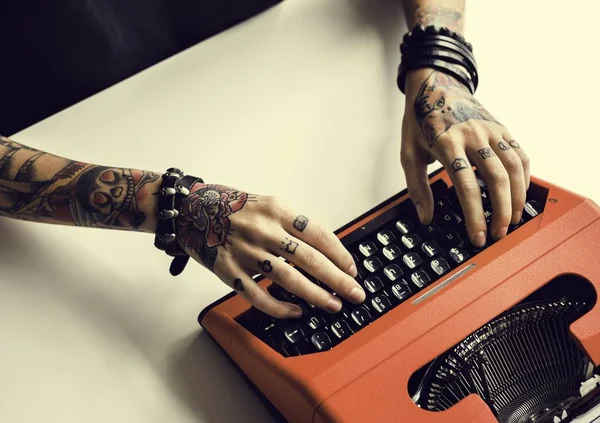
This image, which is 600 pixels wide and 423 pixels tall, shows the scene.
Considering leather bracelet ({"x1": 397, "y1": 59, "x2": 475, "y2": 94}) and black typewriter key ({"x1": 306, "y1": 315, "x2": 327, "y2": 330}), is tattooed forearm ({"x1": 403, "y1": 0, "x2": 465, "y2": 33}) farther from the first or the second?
black typewriter key ({"x1": 306, "y1": 315, "x2": 327, "y2": 330})

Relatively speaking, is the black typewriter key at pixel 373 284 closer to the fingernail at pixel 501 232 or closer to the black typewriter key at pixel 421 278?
the black typewriter key at pixel 421 278

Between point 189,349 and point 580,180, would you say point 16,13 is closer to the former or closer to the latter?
point 189,349

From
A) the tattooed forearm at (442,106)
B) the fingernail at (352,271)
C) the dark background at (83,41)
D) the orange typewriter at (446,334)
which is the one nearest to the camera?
the orange typewriter at (446,334)

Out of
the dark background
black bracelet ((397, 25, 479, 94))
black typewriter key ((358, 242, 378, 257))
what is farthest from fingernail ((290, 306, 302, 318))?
the dark background

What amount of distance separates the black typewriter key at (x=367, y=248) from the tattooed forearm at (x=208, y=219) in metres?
0.15

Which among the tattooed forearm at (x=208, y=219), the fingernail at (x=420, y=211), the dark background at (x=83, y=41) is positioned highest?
the dark background at (x=83, y=41)

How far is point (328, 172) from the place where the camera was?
36.5 inches

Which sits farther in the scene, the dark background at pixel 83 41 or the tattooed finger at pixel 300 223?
the dark background at pixel 83 41

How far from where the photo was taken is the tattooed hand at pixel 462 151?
0.77 metres

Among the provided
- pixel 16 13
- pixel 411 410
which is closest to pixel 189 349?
pixel 411 410

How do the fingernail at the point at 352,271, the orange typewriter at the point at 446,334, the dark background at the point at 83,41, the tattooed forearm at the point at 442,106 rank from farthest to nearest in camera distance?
the dark background at the point at 83,41 < the tattooed forearm at the point at 442,106 < the fingernail at the point at 352,271 < the orange typewriter at the point at 446,334

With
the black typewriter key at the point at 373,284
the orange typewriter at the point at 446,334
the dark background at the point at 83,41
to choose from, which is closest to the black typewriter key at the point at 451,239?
the orange typewriter at the point at 446,334

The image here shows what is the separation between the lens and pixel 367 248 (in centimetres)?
77

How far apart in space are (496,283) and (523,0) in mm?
A: 693
